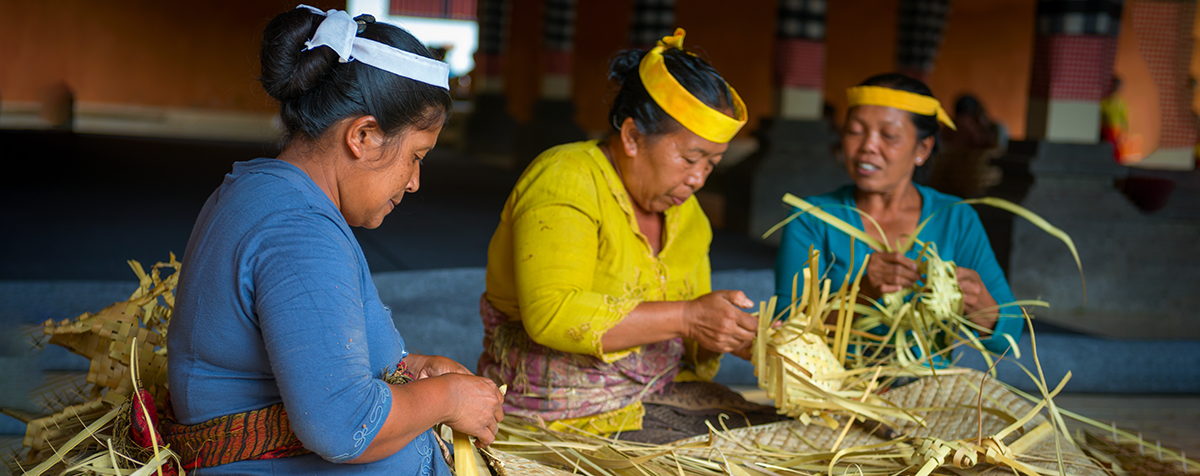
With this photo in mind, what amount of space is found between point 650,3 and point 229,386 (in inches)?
284

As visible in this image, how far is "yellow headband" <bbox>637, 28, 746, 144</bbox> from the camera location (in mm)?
1586

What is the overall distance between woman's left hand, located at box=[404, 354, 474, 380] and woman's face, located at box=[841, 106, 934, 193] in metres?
1.13

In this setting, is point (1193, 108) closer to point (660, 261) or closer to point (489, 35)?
point (489, 35)

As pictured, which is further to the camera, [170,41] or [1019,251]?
[170,41]

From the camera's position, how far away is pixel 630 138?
1.69 metres

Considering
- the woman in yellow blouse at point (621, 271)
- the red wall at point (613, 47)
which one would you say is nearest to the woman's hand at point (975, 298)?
the woman in yellow blouse at point (621, 271)

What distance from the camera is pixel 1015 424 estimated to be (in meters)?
1.47

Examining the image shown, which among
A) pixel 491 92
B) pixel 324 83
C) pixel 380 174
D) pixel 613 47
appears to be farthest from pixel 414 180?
pixel 613 47

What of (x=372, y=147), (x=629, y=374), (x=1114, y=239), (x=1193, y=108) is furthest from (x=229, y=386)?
(x=1193, y=108)

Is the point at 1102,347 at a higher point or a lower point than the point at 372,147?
Answer: lower

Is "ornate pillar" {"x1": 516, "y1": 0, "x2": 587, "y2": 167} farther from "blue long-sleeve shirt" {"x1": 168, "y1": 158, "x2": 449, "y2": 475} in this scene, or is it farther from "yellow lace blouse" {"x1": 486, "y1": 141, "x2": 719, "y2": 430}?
"blue long-sleeve shirt" {"x1": 168, "y1": 158, "x2": 449, "y2": 475}

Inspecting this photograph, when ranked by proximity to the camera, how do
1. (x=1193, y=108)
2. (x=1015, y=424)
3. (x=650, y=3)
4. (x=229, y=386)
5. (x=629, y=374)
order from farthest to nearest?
1. (x=1193, y=108)
2. (x=650, y=3)
3. (x=629, y=374)
4. (x=1015, y=424)
5. (x=229, y=386)

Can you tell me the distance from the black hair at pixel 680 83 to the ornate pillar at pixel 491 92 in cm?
1133

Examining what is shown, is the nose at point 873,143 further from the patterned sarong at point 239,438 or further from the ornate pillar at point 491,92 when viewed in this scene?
the ornate pillar at point 491,92
